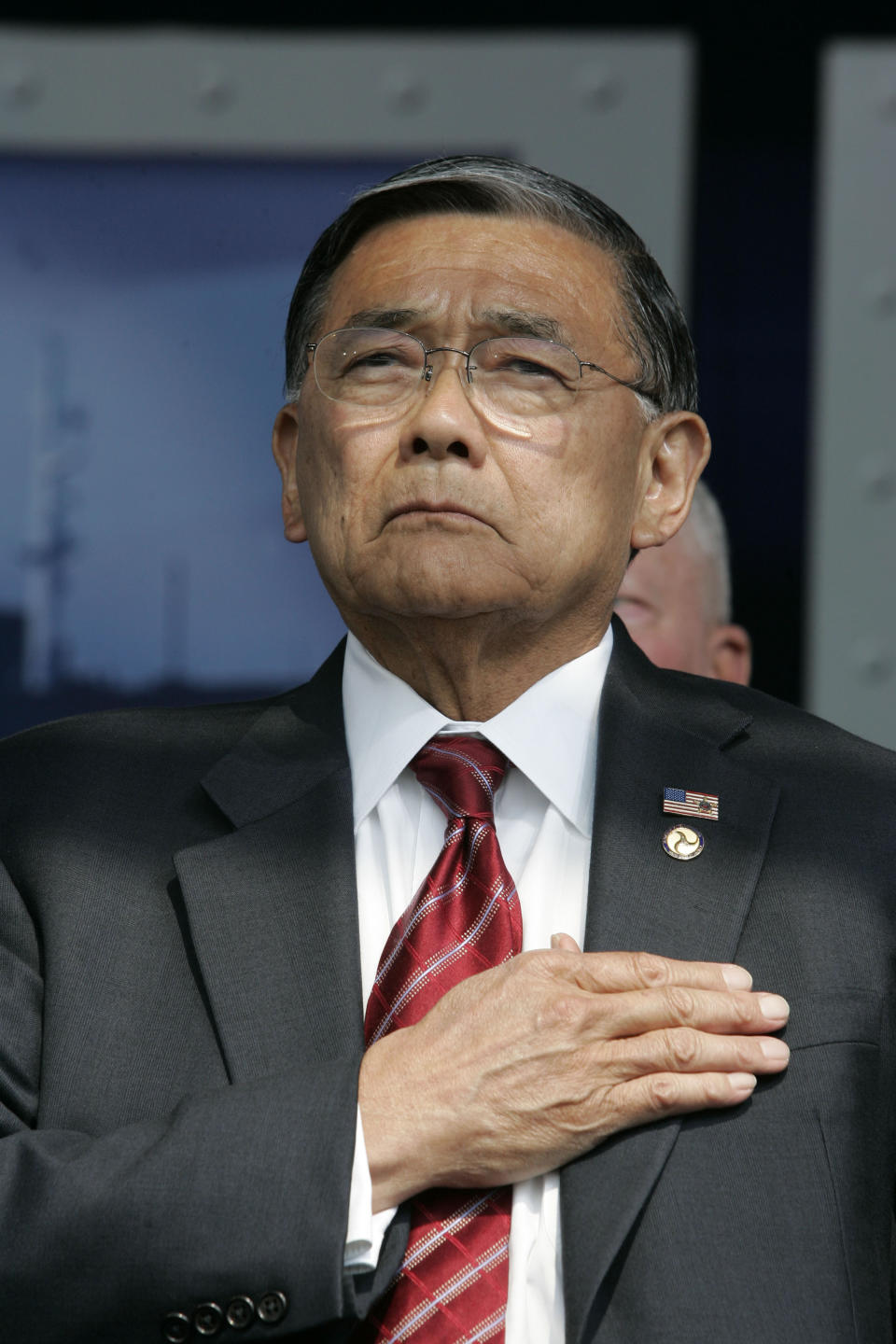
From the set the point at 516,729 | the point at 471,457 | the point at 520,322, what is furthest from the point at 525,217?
the point at 516,729

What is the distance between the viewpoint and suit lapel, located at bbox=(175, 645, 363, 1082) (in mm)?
1989

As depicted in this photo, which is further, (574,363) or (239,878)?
(574,363)

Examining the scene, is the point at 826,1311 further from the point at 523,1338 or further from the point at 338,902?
the point at 338,902

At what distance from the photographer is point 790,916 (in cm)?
207

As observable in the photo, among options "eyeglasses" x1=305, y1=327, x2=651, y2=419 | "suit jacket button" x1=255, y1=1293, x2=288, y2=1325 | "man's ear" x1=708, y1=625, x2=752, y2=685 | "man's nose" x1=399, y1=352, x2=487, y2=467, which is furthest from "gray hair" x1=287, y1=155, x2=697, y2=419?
"suit jacket button" x1=255, y1=1293, x2=288, y2=1325

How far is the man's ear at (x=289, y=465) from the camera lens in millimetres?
2547

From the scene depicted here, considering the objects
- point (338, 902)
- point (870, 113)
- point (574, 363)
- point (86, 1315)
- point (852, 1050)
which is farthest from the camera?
point (870, 113)

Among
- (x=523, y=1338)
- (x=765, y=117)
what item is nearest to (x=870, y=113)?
(x=765, y=117)

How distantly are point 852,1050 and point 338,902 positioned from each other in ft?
1.98

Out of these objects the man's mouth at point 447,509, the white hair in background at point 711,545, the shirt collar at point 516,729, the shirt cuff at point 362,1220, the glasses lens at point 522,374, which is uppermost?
the glasses lens at point 522,374

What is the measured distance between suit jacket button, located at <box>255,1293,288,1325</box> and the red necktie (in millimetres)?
144

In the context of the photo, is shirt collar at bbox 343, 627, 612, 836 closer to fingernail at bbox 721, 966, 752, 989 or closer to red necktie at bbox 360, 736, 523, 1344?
red necktie at bbox 360, 736, 523, 1344

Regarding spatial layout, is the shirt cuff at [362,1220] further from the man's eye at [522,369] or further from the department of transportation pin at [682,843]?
the man's eye at [522,369]

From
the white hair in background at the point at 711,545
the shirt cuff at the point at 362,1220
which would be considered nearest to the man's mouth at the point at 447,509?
the shirt cuff at the point at 362,1220
